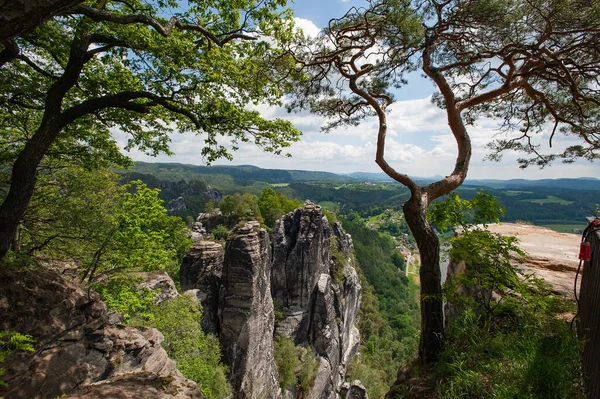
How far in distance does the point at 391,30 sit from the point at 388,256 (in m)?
106

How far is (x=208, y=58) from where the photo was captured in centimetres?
647

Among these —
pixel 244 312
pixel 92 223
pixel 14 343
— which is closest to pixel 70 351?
pixel 14 343

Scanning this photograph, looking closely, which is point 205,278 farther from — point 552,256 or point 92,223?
point 552,256

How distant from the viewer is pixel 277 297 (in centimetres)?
2819

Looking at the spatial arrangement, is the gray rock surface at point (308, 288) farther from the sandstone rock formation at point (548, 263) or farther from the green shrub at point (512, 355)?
the green shrub at point (512, 355)

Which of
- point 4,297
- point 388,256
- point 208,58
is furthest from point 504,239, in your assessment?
point 388,256

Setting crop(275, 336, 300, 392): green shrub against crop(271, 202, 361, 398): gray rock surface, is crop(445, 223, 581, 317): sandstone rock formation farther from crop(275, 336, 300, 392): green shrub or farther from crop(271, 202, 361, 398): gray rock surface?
crop(271, 202, 361, 398): gray rock surface

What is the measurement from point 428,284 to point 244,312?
13998 mm

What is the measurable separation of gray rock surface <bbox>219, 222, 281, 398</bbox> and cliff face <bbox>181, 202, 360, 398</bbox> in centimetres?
5

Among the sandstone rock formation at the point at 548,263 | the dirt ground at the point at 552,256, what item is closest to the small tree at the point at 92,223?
the sandstone rock formation at the point at 548,263

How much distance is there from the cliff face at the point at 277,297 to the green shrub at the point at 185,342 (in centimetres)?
255

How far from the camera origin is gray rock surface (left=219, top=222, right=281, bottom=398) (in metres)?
16.9

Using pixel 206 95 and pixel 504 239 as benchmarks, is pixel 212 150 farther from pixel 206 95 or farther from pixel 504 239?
pixel 504 239

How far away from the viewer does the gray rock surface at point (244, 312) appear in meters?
16.9
